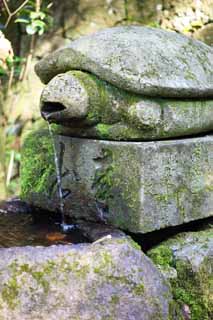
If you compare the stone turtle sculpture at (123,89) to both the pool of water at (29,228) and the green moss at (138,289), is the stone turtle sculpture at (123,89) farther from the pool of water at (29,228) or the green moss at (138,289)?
the green moss at (138,289)

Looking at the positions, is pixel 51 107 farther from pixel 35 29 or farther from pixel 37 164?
pixel 35 29

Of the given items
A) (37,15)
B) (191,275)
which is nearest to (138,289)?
(191,275)

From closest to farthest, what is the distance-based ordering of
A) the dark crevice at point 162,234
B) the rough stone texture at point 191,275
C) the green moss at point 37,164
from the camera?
the rough stone texture at point 191,275 < the dark crevice at point 162,234 < the green moss at point 37,164

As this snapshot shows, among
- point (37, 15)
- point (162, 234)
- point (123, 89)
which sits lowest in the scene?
point (162, 234)

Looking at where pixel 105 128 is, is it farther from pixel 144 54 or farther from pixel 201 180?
pixel 201 180

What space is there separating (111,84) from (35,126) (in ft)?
9.34

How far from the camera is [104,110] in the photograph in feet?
7.11

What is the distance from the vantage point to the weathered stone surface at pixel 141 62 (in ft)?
6.90

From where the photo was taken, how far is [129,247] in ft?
5.81

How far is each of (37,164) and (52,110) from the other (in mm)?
423

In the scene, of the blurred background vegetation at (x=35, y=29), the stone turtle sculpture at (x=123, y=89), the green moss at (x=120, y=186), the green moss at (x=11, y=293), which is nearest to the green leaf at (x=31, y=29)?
the blurred background vegetation at (x=35, y=29)

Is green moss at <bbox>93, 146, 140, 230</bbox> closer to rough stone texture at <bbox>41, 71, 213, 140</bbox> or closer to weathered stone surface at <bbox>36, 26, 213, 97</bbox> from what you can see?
rough stone texture at <bbox>41, 71, 213, 140</bbox>

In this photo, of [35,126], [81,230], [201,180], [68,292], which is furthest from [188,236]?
[35,126]

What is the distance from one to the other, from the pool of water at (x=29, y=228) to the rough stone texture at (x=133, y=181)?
3.7 inches
